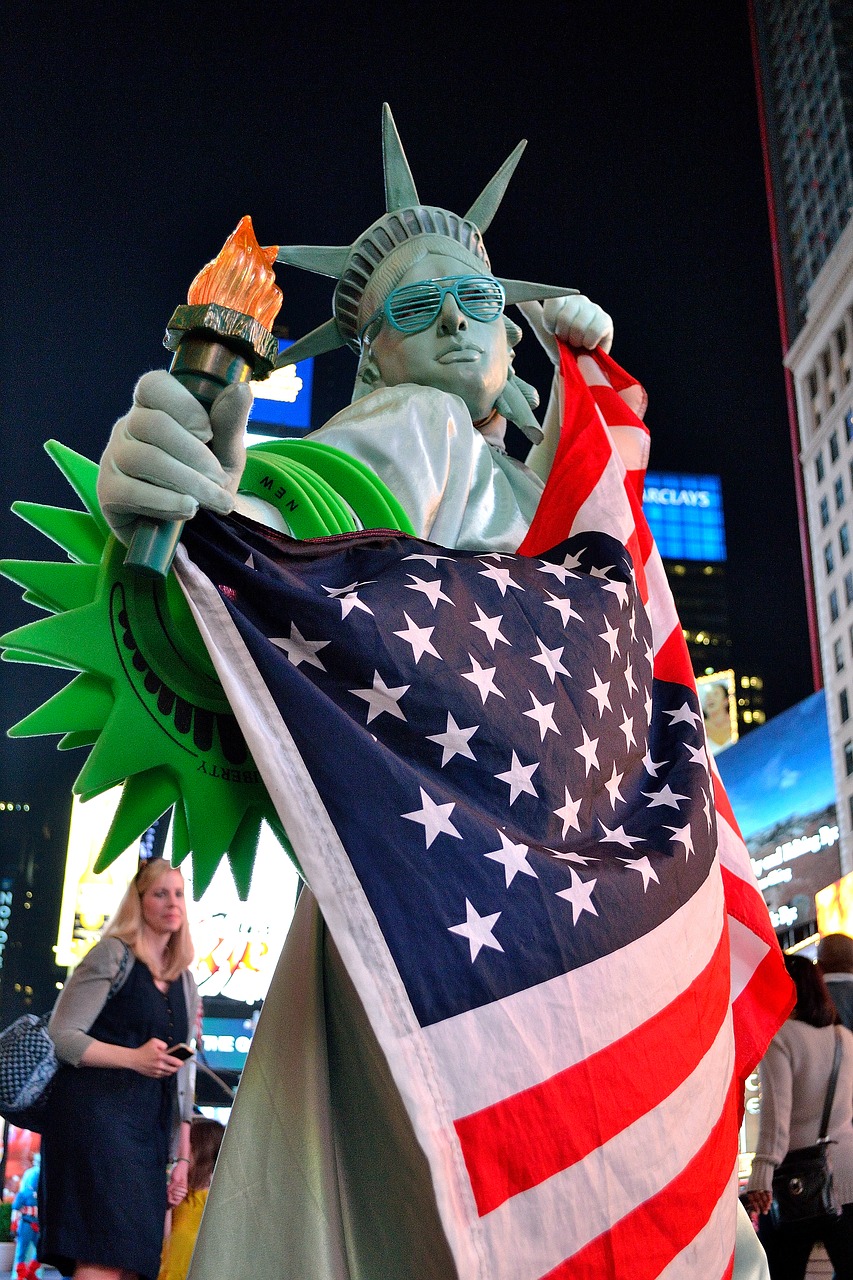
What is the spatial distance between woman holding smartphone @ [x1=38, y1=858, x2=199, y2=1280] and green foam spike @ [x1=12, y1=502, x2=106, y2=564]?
1.57 m

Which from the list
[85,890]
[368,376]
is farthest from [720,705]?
[368,376]

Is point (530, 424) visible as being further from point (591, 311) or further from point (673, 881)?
point (673, 881)

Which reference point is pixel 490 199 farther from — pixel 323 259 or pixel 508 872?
pixel 508 872

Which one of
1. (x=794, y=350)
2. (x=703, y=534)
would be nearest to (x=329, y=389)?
(x=703, y=534)

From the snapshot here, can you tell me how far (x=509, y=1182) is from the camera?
1482 millimetres

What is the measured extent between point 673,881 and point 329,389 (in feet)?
66.6

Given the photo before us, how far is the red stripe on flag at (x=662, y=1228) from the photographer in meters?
1.58

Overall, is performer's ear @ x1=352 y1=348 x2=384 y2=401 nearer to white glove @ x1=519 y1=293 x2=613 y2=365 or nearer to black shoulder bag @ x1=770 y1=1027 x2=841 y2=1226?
white glove @ x1=519 y1=293 x2=613 y2=365

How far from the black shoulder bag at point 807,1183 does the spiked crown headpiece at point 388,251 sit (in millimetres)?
3088

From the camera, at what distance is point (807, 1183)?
4.39m

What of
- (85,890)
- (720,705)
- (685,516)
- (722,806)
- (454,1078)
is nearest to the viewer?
(454,1078)

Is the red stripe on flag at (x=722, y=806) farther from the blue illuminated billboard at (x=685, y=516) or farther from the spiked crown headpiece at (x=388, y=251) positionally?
the blue illuminated billboard at (x=685, y=516)

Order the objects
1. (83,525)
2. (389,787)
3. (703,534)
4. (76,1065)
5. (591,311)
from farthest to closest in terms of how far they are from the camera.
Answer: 1. (703,534)
2. (76,1065)
3. (591,311)
4. (83,525)
5. (389,787)

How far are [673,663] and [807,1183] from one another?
2.74 m
